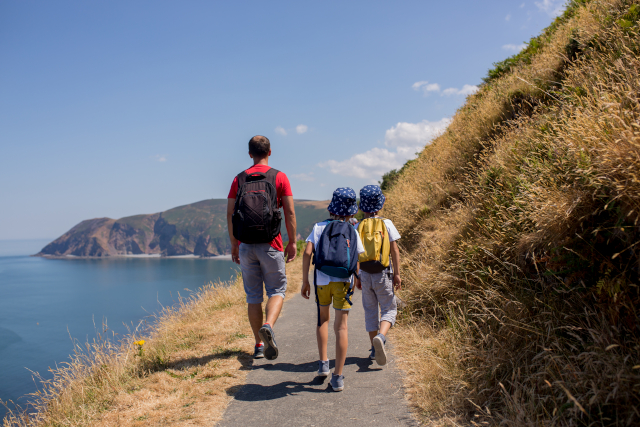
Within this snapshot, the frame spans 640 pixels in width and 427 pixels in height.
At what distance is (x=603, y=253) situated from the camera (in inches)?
102

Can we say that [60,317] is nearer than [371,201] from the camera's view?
No

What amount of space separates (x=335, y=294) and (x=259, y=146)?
1983mm

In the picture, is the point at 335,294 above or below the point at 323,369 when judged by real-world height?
above

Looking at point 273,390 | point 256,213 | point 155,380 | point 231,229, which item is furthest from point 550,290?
point 155,380

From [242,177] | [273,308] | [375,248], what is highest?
[242,177]

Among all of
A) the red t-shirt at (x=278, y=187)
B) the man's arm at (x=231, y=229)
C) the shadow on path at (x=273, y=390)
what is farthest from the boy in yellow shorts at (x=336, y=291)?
the man's arm at (x=231, y=229)

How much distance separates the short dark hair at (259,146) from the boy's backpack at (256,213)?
42cm

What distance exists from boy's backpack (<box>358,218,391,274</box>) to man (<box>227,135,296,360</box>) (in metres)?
0.84

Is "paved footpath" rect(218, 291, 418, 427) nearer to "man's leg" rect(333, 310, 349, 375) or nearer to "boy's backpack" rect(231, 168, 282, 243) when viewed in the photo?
"man's leg" rect(333, 310, 349, 375)

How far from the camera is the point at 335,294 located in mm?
3619

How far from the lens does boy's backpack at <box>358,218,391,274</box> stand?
3959 mm

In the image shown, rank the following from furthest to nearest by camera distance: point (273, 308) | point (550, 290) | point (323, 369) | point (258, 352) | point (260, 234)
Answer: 1. point (258, 352)
2. point (273, 308)
3. point (260, 234)
4. point (323, 369)
5. point (550, 290)

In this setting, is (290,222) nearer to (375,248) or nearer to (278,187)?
(278,187)

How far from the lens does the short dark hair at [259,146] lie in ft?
14.0
